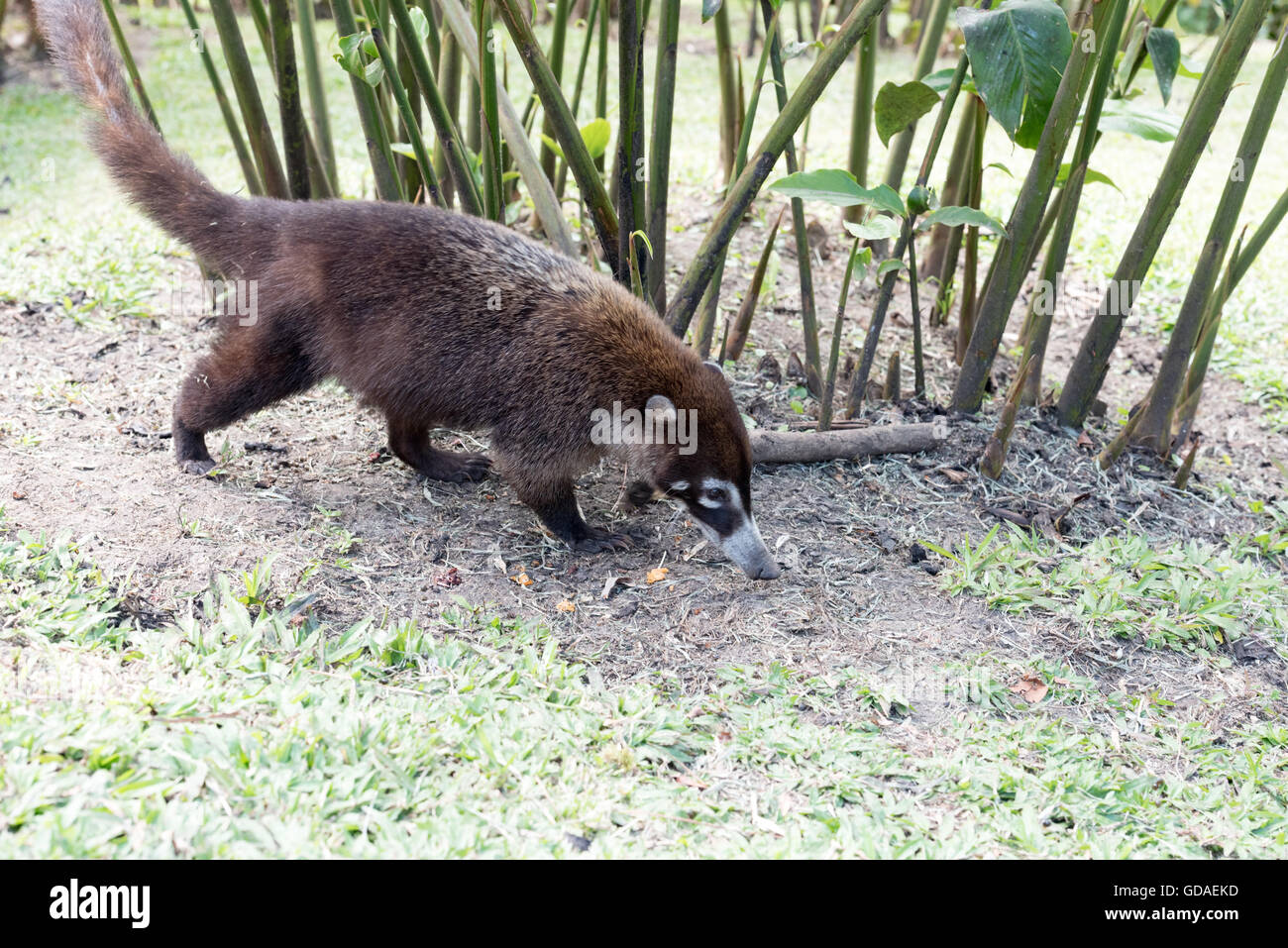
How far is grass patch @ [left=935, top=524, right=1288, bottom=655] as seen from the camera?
3221mm

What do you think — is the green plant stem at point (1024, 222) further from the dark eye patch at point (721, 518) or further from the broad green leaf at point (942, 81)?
the dark eye patch at point (721, 518)

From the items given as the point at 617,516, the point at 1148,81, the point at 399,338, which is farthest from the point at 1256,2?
the point at 1148,81

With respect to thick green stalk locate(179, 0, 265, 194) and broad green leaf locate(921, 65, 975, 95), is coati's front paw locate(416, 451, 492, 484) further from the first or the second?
broad green leaf locate(921, 65, 975, 95)

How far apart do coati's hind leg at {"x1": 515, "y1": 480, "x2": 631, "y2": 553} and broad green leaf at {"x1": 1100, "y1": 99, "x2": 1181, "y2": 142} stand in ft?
7.69

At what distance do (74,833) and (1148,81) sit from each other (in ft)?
35.8

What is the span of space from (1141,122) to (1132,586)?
1.72 meters

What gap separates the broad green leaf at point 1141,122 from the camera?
3.68m

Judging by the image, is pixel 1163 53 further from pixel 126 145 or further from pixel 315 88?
pixel 126 145

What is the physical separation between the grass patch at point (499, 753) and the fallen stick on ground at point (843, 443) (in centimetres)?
117

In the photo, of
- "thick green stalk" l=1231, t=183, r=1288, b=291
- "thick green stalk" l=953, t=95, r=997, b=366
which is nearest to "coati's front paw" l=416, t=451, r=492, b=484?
"thick green stalk" l=953, t=95, r=997, b=366

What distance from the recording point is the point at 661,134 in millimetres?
3662

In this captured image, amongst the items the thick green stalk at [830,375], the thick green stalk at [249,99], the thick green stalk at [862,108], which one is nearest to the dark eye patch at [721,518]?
the thick green stalk at [830,375]
